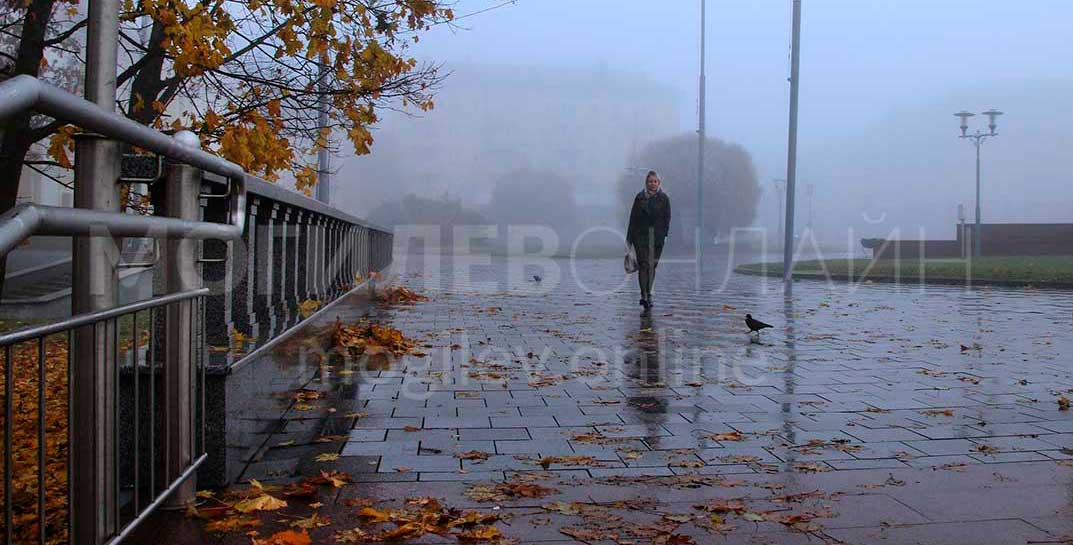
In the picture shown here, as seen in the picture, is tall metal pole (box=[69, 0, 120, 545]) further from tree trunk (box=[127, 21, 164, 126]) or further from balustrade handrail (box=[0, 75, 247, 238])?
tree trunk (box=[127, 21, 164, 126])

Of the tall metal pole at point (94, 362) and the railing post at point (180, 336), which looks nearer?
the tall metal pole at point (94, 362)

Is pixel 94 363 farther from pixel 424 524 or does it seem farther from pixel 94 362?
pixel 424 524

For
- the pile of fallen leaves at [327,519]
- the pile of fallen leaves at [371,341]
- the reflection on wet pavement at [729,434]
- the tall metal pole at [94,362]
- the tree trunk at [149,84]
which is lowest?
the pile of fallen leaves at [327,519]

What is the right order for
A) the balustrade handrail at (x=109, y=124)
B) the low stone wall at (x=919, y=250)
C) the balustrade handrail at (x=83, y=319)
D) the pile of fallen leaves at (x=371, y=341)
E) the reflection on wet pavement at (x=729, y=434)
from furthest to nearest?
1. the low stone wall at (x=919, y=250)
2. the pile of fallen leaves at (x=371, y=341)
3. the reflection on wet pavement at (x=729, y=434)
4. the balustrade handrail at (x=83, y=319)
5. the balustrade handrail at (x=109, y=124)

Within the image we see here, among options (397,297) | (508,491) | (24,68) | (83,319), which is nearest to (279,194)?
(508,491)

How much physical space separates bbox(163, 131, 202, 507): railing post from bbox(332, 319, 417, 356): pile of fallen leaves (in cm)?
454

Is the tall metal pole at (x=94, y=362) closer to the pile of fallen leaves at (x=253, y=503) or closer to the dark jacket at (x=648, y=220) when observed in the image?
the pile of fallen leaves at (x=253, y=503)

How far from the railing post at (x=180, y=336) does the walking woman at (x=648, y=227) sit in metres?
10.2

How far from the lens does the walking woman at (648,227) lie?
44.3 feet

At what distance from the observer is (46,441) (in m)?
2.99

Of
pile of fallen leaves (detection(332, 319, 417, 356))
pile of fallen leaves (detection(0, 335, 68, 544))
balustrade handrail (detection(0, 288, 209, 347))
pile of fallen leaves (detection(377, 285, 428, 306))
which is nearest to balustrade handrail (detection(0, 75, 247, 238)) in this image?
balustrade handrail (detection(0, 288, 209, 347))

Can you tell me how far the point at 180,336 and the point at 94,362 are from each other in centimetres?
79

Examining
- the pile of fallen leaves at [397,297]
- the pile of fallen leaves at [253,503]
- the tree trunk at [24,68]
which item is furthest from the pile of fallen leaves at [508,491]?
the pile of fallen leaves at [397,297]

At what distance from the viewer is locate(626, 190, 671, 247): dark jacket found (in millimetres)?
13492
